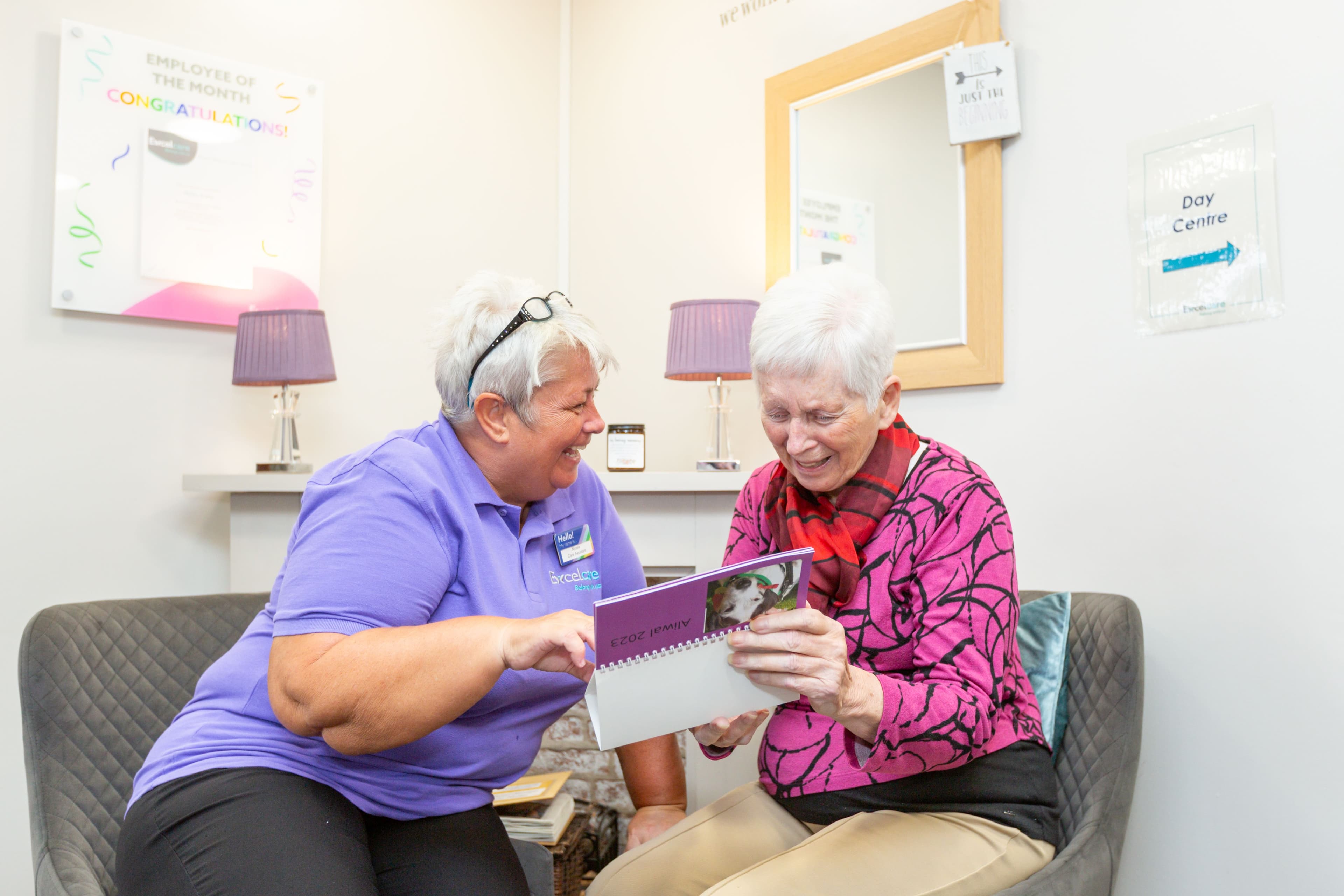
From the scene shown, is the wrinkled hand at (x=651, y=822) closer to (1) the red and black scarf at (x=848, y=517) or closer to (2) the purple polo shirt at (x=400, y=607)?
(2) the purple polo shirt at (x=400, y=607)

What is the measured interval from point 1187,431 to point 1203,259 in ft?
1.02

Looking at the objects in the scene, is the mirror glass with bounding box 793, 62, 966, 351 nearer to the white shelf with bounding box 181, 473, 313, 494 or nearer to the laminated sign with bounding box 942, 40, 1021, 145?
the laminated sign with bounding box 942, 40, 1021, 145

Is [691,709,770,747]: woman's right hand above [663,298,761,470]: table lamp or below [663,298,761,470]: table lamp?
below

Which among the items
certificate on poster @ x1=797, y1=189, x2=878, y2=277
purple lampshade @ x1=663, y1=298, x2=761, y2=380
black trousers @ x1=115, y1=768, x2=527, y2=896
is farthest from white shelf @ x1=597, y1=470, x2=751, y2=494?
black trousers @ x1=115, y1=768, x2=527, y2=896

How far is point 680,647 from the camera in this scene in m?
1.00

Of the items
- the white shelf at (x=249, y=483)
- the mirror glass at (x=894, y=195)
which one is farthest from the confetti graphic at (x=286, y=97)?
the mirror glass at (x=894, y=195)

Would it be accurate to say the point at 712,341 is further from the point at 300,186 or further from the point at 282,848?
the point at 282,848

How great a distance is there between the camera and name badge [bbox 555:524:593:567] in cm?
144

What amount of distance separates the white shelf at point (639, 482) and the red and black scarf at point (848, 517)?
85 cm

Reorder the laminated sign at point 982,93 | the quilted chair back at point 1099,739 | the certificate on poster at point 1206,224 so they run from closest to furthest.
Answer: the quilted chair back at point 1099,739
the certificate on poster at point 1206,224
the laminated sign at point 982,93

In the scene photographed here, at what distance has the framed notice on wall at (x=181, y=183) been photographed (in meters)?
2.42

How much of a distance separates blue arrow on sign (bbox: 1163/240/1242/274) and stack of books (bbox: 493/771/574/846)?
5.85 ft

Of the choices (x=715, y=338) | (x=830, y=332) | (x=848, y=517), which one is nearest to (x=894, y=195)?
(x=715, y=338)

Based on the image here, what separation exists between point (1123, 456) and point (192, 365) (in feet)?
7.96
